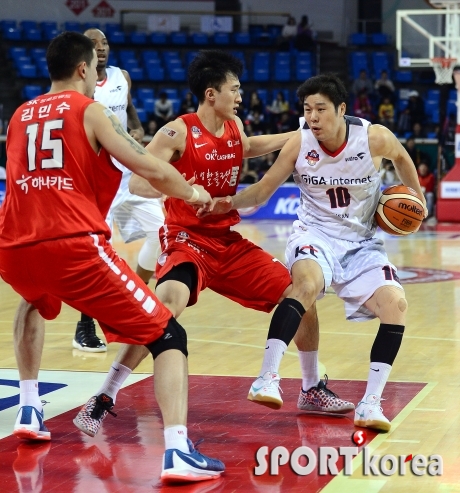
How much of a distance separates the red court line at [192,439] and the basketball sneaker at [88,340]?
1.18 metres

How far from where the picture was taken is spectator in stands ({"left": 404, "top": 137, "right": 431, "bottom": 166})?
59.9 feet

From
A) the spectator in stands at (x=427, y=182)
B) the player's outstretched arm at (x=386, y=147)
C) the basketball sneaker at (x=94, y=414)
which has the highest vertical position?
the player's outstretched arm at (x=386, y=147)

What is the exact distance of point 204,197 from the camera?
4523 mm

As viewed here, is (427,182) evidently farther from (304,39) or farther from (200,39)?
(200,39)

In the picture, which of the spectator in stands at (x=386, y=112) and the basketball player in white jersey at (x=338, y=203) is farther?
the spectator in stands at (x=386, y=112)

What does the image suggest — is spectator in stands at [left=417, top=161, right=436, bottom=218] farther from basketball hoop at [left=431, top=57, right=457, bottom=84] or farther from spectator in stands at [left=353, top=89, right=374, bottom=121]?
spectator in stands at [left=353, top=89, right=374, bottom=121]

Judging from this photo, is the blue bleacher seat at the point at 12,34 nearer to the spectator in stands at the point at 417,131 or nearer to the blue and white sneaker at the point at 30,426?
the spectator in stands at the point at 417,131

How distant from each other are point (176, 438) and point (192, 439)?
27.5 inches

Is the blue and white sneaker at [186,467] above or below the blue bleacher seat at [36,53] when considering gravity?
below

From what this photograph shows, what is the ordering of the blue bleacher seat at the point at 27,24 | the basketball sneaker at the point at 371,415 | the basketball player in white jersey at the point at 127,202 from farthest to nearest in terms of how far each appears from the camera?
the blue bleacher seat at the point at 27,24
the basketball player in white jersey at the point at 127,202
the basketball sneaker at the point at 371,415

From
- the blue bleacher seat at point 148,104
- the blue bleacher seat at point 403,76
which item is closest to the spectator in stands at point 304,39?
the blue bleacher seat at point 403,76

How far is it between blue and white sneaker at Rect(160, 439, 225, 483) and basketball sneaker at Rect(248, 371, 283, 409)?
2.15 ft

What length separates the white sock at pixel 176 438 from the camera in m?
4.12

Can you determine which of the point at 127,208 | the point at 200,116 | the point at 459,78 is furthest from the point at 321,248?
the point at 459,78
